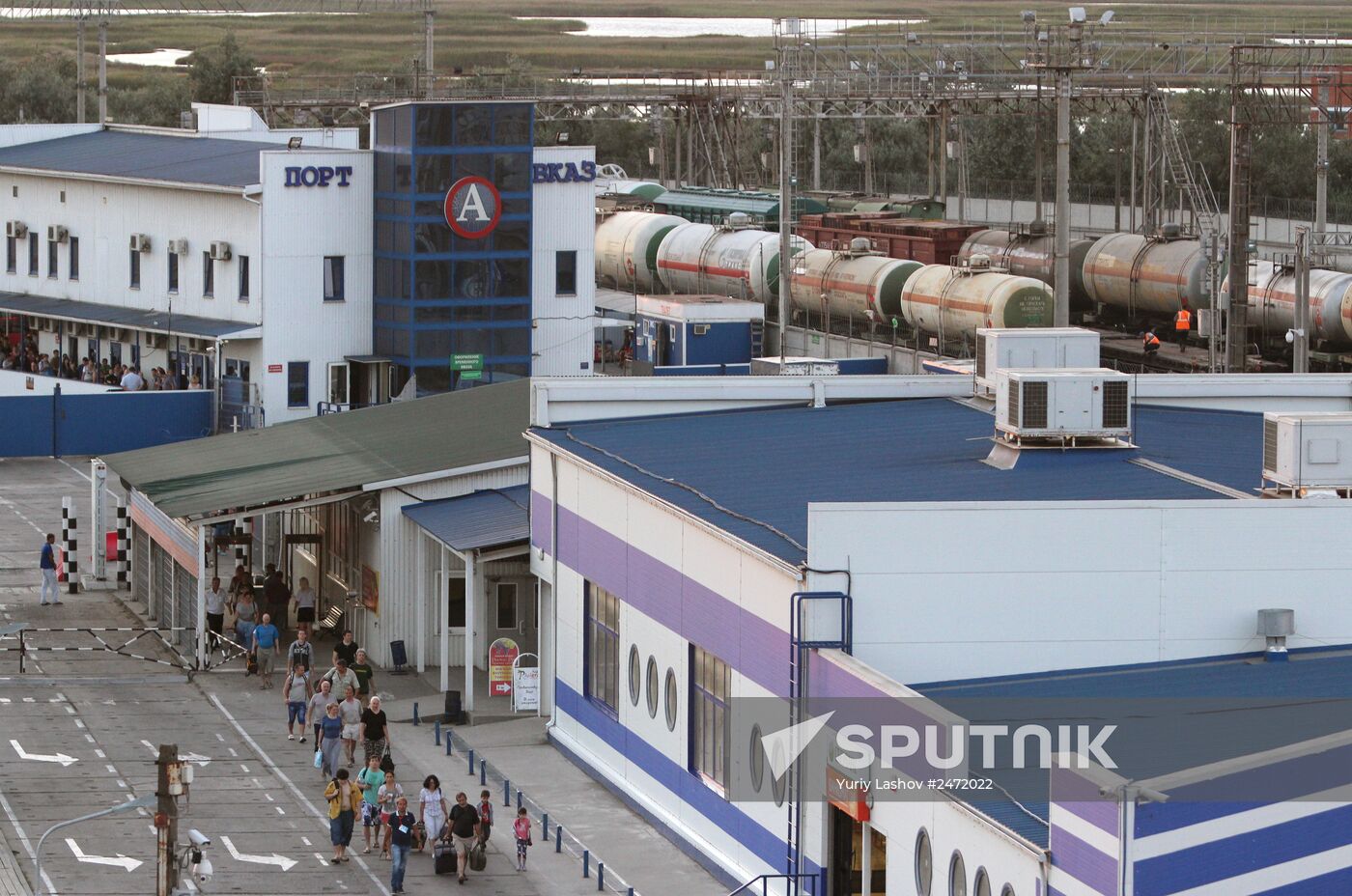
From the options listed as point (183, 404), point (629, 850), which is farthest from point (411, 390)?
point (629, 850)

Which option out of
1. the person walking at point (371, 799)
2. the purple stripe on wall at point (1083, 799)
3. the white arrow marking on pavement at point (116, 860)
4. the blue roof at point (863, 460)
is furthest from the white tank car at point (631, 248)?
the purple stripe on wall at point (1083, 799)

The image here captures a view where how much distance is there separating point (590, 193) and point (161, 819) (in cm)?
4294

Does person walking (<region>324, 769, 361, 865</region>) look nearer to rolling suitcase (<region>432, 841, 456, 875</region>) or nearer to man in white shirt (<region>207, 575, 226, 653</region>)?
rolling suitcase (<region>432, 841, 456, 875</region>)

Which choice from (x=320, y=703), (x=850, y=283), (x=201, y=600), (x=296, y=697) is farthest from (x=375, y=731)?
(x=850, y=283)

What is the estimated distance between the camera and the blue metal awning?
3938 cm

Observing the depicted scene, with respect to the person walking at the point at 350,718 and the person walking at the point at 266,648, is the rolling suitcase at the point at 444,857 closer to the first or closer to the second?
the person walking at the point at 350,718

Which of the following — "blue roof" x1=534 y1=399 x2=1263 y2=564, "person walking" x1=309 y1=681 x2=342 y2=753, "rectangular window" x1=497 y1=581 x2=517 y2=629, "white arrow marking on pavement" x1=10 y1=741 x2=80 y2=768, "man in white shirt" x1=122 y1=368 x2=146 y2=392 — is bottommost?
"white arrow marking on pavement" x1=10 y1=741 x2=80 y2=768

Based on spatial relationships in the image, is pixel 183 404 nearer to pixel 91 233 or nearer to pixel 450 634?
pixel 91 233

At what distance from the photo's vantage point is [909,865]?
24297mm

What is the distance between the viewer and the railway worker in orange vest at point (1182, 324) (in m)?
70.5

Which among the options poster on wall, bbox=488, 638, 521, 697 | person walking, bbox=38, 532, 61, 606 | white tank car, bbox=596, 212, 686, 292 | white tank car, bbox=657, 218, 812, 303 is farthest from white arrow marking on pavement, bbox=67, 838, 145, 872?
white tank car, bbox=596, 212, 686, 292

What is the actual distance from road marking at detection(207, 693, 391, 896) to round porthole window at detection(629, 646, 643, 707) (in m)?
4.51

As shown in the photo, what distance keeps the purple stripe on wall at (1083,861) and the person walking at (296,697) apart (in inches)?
726

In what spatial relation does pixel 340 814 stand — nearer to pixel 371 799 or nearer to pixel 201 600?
pixel 371 799
